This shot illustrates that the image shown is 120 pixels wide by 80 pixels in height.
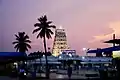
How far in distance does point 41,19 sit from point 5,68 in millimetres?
16233

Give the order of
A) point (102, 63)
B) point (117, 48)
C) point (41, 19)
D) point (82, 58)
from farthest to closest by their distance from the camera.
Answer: point (82, 58) < point (102, 63) < point (41, 19) < point (117, 48)

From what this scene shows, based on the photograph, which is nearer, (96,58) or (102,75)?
(102,75)

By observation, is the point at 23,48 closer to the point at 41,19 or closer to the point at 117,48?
the point at 41,19

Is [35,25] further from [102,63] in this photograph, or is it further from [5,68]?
[102,63]

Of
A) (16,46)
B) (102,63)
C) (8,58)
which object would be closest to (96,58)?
(102,63)

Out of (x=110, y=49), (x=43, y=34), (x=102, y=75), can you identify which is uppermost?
(x=43, y=34)

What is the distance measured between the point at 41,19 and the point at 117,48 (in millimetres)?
44203

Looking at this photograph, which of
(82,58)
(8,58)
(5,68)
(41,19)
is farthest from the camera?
(82,58)

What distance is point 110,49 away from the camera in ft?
124

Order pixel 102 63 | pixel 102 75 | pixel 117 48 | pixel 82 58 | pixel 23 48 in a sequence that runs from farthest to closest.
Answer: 1. pixel 82 58
2. pixel 102 63
3. pixel 23 48
4. pixel 102 75
5. pixel 117 48

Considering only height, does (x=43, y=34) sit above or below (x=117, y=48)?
above

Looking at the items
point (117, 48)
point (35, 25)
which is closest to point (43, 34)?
point (35, 25)

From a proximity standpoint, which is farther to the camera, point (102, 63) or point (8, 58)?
point (102, 63)

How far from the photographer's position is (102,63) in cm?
16625
